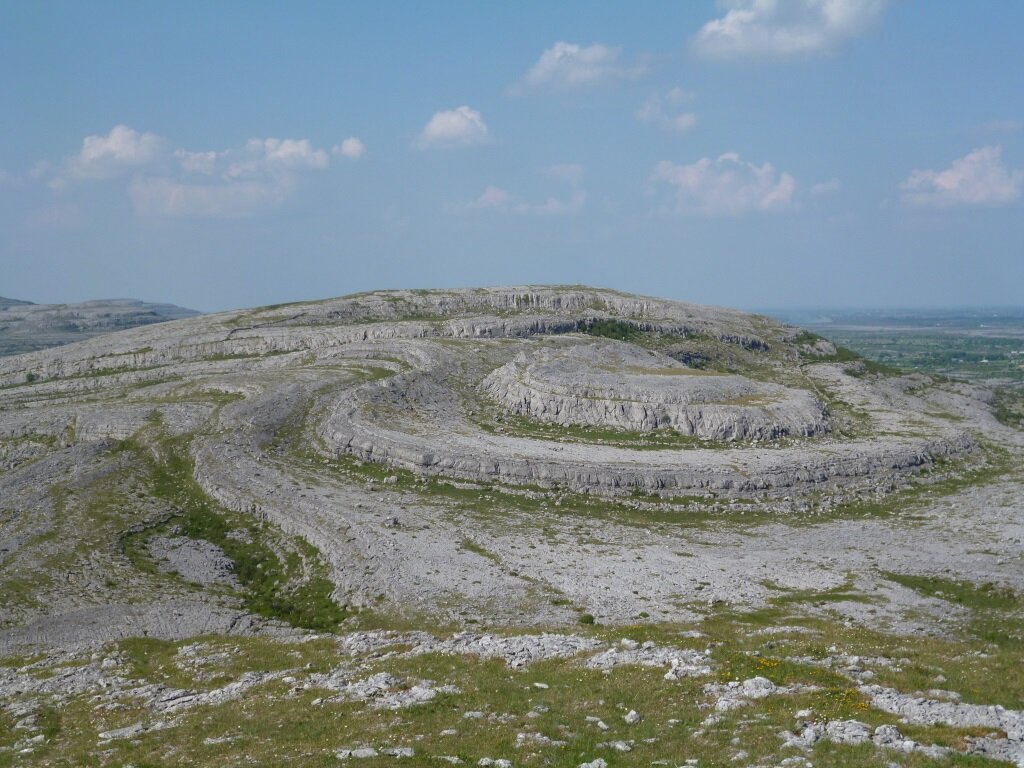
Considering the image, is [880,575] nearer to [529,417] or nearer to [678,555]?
[678,555]

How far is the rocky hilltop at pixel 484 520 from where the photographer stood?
31.5m

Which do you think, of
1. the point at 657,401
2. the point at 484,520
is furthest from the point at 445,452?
the point at 657,401

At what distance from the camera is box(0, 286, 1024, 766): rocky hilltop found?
1240 inches

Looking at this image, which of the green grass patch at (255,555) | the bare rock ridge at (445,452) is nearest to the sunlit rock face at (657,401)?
the bare rock ridge at (445,452)

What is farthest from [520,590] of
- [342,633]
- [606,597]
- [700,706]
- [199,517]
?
[199,517]

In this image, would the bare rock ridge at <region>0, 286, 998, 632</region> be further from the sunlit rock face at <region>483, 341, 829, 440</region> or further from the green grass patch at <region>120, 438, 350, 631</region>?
the green grass patch at <region>120, 438, 350, 631</region>

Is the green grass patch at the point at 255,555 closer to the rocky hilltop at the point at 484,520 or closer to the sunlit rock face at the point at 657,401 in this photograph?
the rocky hilltop at the point at 484,520

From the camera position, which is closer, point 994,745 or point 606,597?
point 994,745

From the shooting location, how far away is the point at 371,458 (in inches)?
2820

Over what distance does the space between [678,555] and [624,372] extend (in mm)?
43533

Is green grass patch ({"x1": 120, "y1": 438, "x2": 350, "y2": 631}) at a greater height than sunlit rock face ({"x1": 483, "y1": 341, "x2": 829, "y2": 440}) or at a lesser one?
lesser

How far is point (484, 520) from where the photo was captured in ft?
190

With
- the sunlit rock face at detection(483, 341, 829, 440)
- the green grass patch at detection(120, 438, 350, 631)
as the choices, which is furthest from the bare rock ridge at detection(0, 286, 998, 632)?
the green grass patch at detection(120, 438, 350, 631)

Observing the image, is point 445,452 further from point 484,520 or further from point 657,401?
point 657,401
